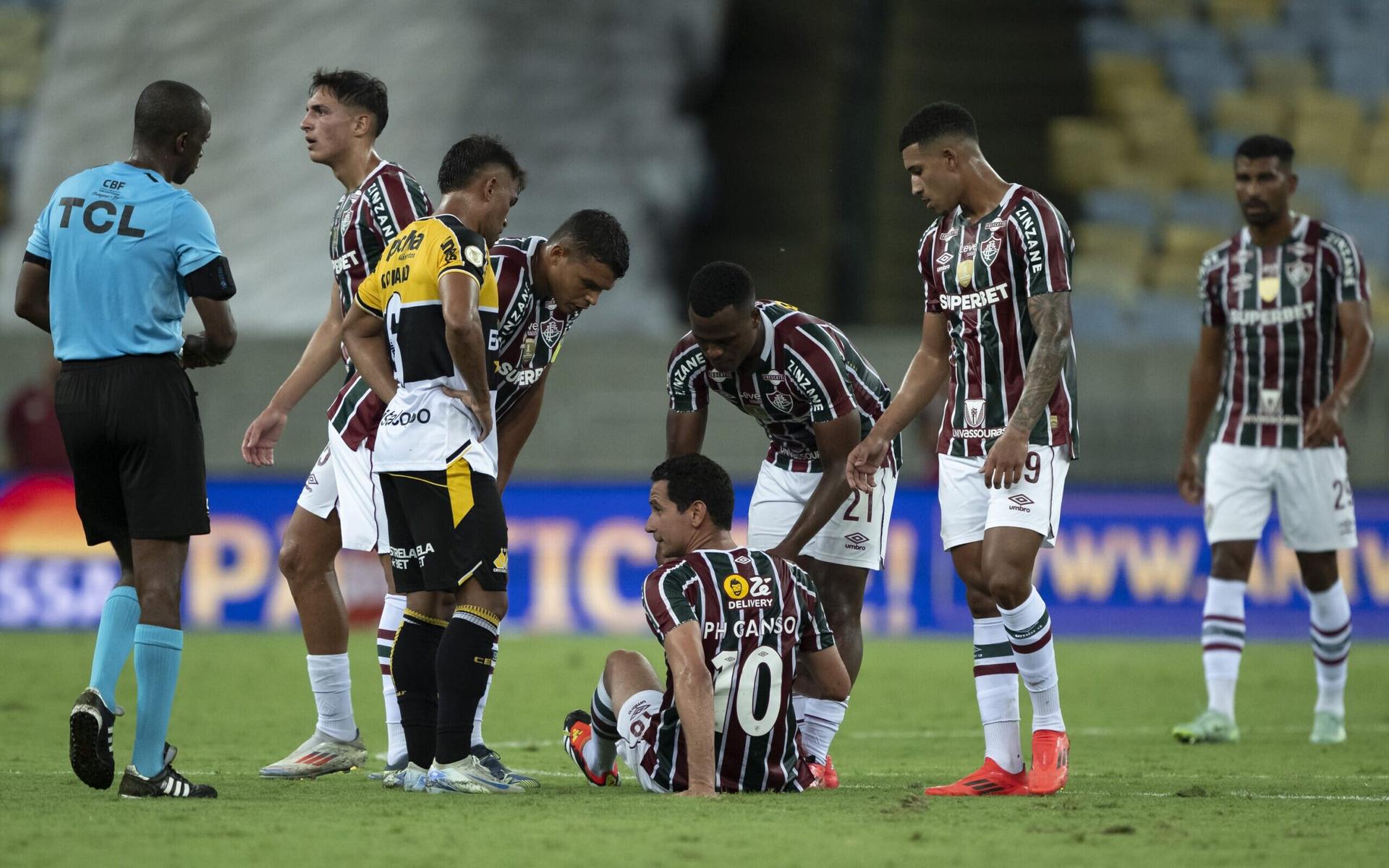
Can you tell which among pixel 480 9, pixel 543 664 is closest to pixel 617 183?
pixel 480 9

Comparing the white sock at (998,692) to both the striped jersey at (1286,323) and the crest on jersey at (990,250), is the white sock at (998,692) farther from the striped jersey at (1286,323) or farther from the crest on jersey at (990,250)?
the striped jersey at (1286,323)

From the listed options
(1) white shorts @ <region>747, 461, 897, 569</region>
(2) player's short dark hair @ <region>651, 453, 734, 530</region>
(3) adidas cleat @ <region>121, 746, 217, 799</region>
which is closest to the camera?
(3) adidas cleat @ <region>121, 746, 217, 799</region>

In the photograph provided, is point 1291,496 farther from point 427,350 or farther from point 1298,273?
point 427,350

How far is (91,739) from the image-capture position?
185 inches

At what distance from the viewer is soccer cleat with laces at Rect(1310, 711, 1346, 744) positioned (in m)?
7.35

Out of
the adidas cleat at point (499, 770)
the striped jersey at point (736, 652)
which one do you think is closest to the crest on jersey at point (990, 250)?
the striped jersey at point (736, 652)

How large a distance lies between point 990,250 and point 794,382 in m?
0.91

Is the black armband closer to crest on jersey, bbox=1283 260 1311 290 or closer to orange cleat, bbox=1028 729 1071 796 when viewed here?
orange cleat, bbox=1028 729 1071 796

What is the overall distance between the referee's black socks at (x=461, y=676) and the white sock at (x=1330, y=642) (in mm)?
4247

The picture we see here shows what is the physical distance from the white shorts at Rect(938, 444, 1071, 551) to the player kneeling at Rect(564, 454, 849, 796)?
599 millimetres

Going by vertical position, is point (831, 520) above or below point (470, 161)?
below

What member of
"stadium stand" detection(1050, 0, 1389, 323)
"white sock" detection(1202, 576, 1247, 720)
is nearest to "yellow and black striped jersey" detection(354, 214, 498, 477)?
"white sock" detection(1202, 576, 1247, 720)

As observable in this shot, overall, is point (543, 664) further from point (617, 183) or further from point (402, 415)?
point (617, 183)

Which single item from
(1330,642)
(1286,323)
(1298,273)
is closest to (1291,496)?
(1330,642)
